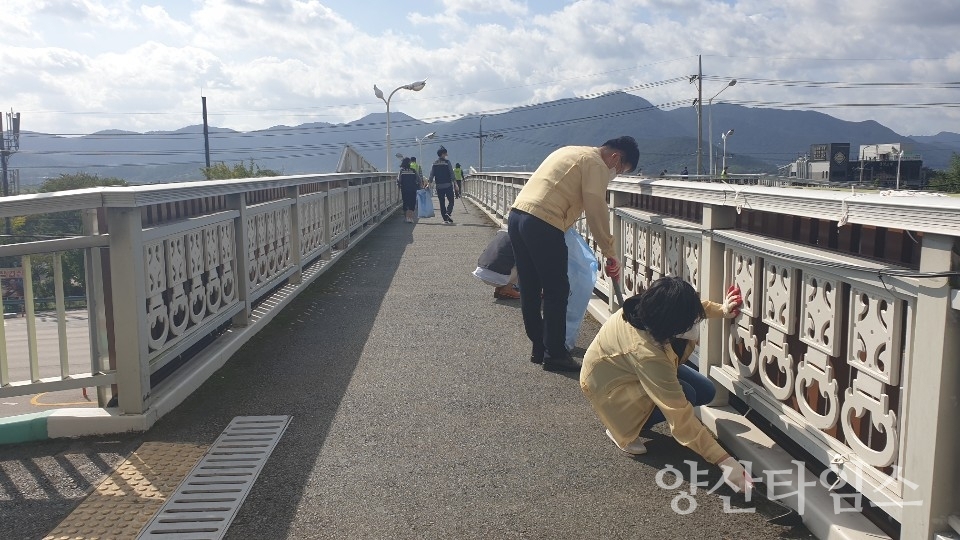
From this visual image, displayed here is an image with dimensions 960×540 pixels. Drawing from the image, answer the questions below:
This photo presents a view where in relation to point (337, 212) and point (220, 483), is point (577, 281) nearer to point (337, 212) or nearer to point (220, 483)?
point (220, 483)

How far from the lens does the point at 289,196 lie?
8.53 meters

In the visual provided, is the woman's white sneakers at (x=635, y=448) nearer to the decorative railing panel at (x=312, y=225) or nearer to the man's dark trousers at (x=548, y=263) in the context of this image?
the man's dark trousers at (x=548, y=263)

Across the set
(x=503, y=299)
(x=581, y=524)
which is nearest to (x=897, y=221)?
(x=581, y=524)

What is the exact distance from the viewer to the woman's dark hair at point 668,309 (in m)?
3.49

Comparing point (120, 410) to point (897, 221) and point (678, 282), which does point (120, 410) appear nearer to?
point (678, 282)

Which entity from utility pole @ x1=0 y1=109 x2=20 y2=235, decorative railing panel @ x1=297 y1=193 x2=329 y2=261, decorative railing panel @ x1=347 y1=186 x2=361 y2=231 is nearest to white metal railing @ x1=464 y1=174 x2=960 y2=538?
decorative railing panel @ x1=297 y1=193 x2=329 y2=261

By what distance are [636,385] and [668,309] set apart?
1.52 feet

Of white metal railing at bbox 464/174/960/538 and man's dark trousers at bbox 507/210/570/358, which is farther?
man's dark trousers at bbox 507/210/570/358

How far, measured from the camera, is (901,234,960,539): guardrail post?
7.55ft

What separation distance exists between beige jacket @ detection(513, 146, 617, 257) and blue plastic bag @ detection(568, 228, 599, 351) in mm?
687

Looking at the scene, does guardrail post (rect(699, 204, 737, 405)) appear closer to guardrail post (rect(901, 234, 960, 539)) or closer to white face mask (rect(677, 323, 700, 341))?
white face mask (rect(677, 323, 700, 341))

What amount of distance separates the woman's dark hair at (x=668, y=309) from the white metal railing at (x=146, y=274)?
2.54 meters

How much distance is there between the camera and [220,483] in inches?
138

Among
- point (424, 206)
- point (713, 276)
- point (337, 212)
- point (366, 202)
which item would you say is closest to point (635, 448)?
Answer: point (713, 276)
